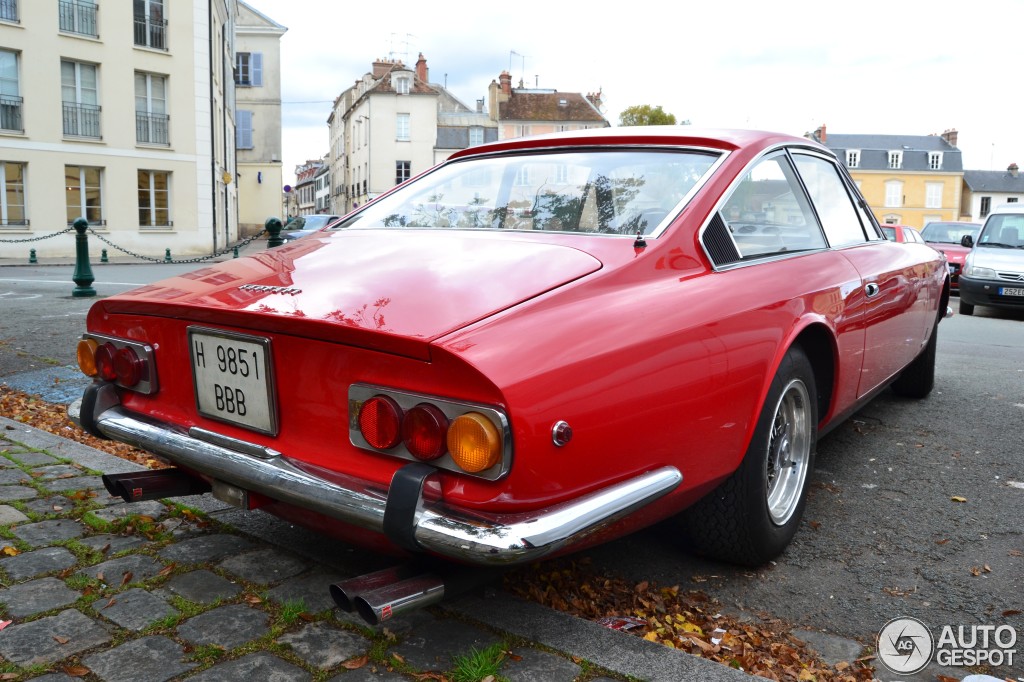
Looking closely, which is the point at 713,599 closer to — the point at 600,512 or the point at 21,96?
the point at 600,512

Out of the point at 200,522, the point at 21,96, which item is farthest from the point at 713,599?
the point at 21,96

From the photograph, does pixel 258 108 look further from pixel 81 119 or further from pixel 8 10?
pixel 8 10

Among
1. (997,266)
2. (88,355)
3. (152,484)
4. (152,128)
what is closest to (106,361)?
(88,355)

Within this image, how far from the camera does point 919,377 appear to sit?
5391 millimetres

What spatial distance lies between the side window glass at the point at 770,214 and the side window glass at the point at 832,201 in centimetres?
13

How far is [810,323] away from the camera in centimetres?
301

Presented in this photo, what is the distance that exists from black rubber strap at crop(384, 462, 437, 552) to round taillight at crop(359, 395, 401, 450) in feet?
0.33

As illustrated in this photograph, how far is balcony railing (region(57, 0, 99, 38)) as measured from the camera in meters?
24.8

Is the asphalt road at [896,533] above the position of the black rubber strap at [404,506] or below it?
below

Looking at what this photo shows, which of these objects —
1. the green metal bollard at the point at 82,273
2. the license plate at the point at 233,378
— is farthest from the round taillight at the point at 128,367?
the green metal bollard at the point at 82,273

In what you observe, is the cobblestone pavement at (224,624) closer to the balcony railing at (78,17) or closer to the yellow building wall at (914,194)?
the balcony railing at (78,17)

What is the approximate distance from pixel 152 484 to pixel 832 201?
3.08m

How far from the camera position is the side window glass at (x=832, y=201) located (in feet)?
12.1

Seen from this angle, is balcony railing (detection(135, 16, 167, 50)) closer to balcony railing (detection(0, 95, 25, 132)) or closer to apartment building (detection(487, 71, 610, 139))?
Result: balcony railing (detection(0, 95, 25, 132))
